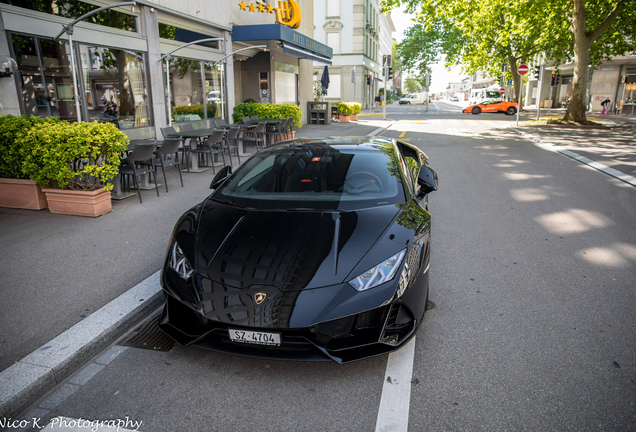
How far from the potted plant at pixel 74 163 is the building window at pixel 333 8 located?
162 feet

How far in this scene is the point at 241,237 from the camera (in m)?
3.14

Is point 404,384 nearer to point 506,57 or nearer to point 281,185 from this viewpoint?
point 281,185

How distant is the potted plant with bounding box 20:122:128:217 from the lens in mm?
6121

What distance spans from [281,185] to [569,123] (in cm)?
2392

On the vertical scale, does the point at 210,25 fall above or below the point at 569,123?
above

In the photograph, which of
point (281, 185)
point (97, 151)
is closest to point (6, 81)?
point (97, 151)

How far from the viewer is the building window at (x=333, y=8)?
164ft

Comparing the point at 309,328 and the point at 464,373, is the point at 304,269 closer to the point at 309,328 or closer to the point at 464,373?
the point at 309,328

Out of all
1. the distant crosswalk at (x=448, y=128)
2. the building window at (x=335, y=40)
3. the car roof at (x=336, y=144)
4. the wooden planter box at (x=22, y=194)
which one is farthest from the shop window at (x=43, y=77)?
the building window at (x=335, y=40)

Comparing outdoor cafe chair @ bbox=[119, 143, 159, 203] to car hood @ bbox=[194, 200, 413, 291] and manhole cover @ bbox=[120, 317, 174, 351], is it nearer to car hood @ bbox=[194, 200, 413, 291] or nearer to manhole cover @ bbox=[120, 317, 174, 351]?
manhole cover @ bbox=[120, 317, 174, 351]

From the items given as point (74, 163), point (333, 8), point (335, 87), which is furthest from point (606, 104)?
point (74, 163)

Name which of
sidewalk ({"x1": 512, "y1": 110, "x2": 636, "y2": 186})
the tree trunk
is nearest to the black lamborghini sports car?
sidewalk ({"x1": 512, "y1": 110, "x2": 636, "y2": 186})

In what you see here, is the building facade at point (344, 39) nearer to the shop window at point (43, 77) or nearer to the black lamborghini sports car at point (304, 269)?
the shop window at point (43, 77)

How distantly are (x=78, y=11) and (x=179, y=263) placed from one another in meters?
9.21
